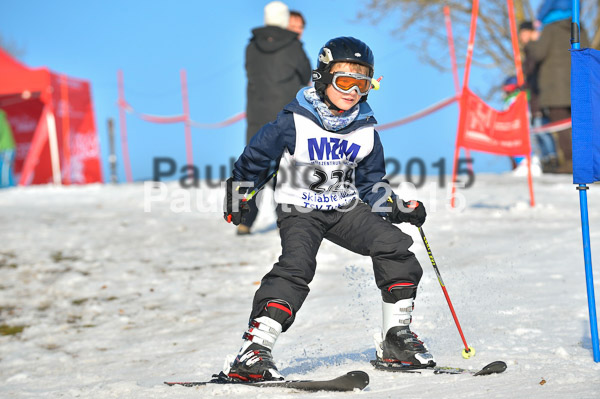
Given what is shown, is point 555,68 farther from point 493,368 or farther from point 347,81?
point 493,368

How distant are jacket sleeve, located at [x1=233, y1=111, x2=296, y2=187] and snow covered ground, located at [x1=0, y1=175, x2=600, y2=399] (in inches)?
40.7

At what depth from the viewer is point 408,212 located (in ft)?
11.0

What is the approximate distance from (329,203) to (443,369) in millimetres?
971

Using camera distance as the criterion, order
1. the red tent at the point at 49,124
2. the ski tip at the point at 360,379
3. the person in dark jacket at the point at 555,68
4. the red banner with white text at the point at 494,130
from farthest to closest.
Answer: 1. the red tent at the point at 49,124
2. the person in dark jacket at the point at 555,68
3. the red banner with white text at the point at 494,130
4. the ski tip at the point at 360,379

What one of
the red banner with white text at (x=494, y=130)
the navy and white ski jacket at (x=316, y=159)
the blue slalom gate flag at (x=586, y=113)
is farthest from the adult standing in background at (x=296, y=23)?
the blue slalom gate flag at (x=586, y=113)

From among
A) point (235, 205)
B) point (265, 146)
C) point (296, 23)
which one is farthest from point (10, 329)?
point (296, 23)

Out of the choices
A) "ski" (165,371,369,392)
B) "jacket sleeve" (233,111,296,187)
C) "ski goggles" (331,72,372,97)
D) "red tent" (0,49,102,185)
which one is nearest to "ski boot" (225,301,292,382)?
"ski" (165,371,369,392)

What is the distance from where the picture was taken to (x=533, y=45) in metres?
11.4

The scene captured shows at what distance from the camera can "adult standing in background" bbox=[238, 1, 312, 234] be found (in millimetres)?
7539

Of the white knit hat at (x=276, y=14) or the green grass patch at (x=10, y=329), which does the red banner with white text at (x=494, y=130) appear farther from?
the green grass patch at (x=10, y=329)

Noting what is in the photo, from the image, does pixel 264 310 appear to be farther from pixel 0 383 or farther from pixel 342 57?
pixel 0 383

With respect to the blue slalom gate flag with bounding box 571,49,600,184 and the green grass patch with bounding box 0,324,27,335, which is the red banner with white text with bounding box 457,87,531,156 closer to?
the blue slalom gate flag with bounding box 571,49,600,184

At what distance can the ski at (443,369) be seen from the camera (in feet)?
9.76

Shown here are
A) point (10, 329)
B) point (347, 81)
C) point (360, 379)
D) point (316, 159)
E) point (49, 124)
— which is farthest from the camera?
point (49, 124)
